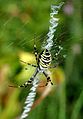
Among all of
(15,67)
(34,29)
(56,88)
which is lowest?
(56,88)

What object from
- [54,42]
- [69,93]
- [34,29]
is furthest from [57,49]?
[69,93]

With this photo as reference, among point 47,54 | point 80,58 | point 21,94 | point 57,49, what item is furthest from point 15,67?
point 47,54

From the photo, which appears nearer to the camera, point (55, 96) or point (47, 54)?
point (47, 54)

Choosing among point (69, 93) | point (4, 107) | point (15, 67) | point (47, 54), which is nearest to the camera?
point (47, 54)

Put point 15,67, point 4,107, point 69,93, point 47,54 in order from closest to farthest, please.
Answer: point 47,54
point 4,107
point 15,67
point 69,93

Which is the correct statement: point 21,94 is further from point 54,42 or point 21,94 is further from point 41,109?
point 54,42

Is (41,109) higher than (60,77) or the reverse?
the reverse

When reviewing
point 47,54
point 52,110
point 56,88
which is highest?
point 56,88

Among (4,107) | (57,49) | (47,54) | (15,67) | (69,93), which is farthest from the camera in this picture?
(69,93)

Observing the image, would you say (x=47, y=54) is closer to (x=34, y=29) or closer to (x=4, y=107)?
(x=4, y=107)
